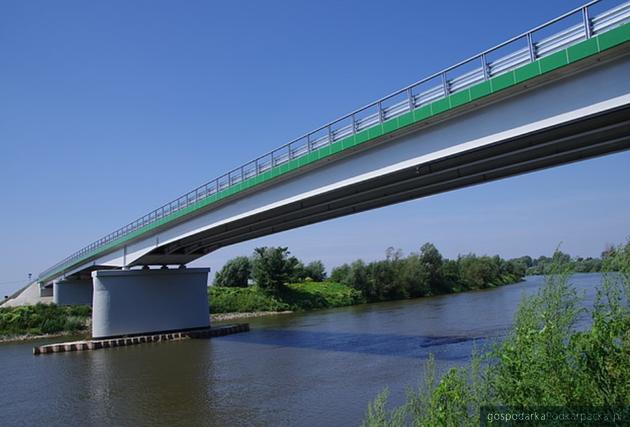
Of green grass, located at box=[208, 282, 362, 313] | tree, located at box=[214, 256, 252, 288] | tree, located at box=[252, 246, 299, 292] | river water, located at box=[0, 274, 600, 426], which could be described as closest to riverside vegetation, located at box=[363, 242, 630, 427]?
river water, located at box=[0, 274, 600, 426]

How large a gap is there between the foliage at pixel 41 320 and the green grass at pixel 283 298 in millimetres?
14281

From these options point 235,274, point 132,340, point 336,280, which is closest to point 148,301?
point 132,340

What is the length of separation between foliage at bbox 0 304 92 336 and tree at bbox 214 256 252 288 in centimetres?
2673

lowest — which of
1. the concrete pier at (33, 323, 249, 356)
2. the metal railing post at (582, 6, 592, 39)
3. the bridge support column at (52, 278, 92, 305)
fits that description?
the concrete pier at (33, 323, 249, 356)

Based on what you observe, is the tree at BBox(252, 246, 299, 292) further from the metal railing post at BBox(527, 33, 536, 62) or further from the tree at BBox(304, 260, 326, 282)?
the metal railing post at BBox(527, 33, 536, 62)

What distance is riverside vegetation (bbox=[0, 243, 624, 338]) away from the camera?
50469 mm

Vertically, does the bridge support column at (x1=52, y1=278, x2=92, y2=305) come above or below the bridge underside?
below

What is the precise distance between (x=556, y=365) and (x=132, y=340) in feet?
114

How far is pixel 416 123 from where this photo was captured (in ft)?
56.5

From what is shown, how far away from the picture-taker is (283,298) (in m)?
67.9

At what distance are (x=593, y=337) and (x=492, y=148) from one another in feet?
33.8

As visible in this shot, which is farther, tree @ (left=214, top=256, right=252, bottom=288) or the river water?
tree @ (left=214, top=256, right=252, bottom=288)

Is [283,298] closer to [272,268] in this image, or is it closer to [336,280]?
[272,268]

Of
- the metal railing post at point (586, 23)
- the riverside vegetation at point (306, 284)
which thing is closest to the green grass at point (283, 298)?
the riverside vegetation at point (306, 284)
